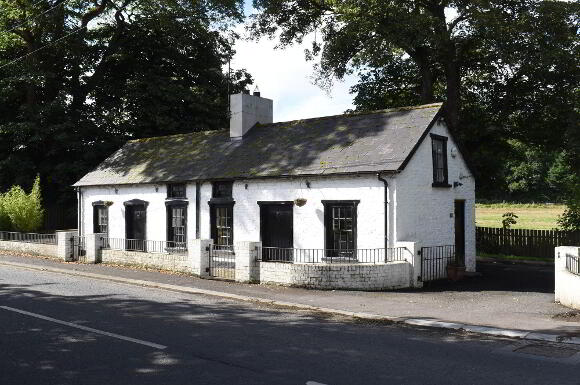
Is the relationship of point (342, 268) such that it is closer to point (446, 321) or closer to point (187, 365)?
point (446, 321)

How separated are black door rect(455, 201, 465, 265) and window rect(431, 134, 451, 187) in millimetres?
1802

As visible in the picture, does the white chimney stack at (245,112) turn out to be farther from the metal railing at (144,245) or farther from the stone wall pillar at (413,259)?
the stone wall pillar at (413,259)

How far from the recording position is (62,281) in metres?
17.0

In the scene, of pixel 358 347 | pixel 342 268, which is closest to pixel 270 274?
pixel 342 268

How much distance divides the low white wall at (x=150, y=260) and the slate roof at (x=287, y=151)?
340cm

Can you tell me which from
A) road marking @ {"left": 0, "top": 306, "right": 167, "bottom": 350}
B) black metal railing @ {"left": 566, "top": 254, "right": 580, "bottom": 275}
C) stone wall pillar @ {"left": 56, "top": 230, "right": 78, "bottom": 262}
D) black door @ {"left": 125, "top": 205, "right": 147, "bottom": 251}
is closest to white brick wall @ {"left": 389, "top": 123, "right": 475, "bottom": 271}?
black metal railing @ {"left": 566, "top": 254, "right": 580, "bottom": 275}

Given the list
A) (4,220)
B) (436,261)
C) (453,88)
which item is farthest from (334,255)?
(4,220)

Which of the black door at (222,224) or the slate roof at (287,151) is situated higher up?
the slate roof at (287,151)

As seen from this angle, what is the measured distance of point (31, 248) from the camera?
25.4 metres

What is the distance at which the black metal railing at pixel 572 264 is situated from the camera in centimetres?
1308

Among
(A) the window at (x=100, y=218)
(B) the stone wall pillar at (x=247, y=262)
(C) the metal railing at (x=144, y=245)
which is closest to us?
(B) the stone wall pillar at (x=247, y=262)

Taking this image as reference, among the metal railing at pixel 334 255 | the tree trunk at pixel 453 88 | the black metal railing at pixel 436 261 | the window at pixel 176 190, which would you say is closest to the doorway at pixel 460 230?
the black metal railing at pixel 436 261

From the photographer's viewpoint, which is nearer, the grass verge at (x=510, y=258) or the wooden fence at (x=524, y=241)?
the wooden fence at (x=524, y=241)

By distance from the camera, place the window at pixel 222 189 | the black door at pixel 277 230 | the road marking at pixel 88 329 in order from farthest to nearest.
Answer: the window at pixel 222 189
the black door at pixel 277 230
the road marking at pixel 88 329
